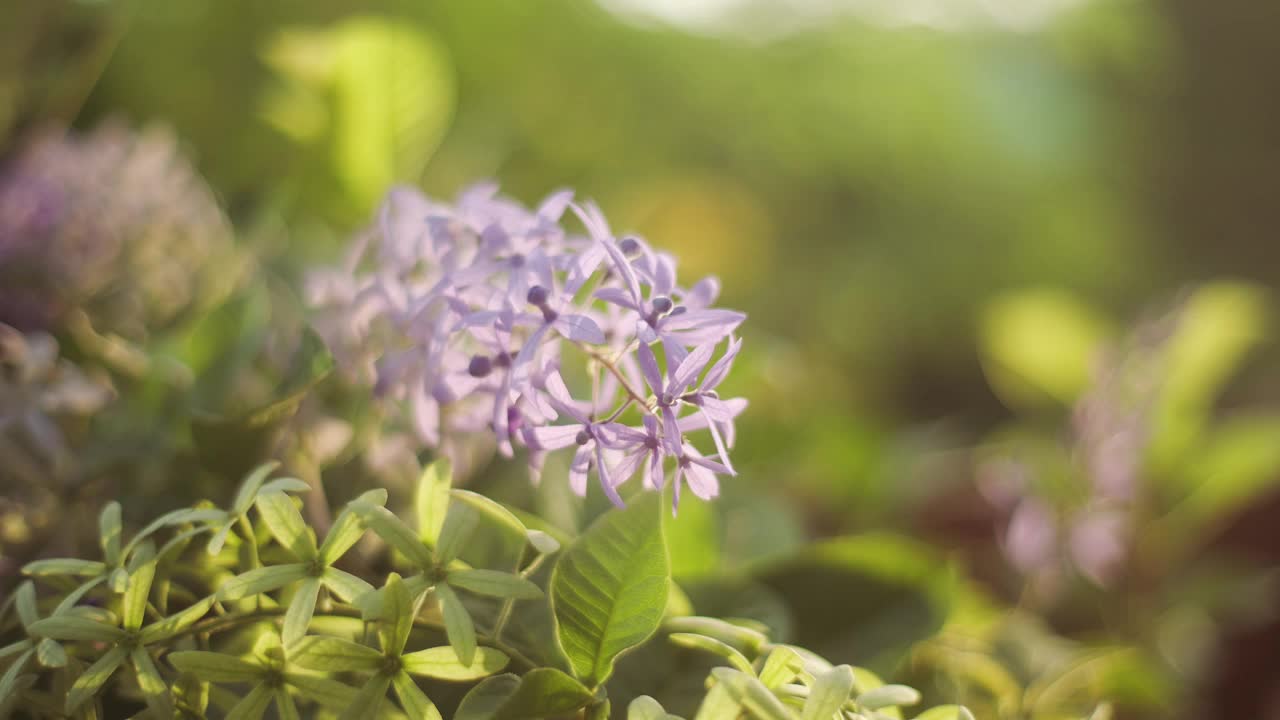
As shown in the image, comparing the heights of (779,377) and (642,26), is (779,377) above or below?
below

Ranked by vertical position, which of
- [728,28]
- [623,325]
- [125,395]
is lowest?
[125,395]

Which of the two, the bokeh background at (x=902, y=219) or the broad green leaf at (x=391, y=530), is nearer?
the broad green leaf at (x=391, y=530)

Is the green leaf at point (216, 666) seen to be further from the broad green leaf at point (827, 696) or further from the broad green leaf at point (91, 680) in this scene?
the broad green leaf at point (827, 696)

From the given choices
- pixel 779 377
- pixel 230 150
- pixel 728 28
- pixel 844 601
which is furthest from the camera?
pixel 728 28

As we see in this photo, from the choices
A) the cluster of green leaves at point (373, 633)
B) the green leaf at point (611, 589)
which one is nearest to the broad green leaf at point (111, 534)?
the cluster of green leaves at point (373, 633)

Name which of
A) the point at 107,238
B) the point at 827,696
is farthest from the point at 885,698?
the point at 107,238

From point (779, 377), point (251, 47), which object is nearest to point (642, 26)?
point (251, 47)

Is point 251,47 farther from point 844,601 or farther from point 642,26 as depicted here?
point 642,26
